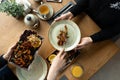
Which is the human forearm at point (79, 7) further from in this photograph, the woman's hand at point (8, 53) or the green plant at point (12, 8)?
the woman's hand at point (8, 53)

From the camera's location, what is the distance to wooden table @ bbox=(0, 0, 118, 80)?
4.29 feet

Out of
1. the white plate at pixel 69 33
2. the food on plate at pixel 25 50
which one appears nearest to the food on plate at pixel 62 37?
the white plate at pixel 69 33

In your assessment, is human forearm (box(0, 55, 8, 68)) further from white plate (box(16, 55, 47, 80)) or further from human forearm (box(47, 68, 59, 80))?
human forearm (box(47, 68, 59, 80))

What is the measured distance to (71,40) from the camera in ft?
4.34

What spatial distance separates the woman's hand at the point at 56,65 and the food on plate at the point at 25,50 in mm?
121

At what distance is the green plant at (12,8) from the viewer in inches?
50.9

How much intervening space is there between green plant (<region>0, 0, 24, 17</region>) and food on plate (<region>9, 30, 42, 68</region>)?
16 cm

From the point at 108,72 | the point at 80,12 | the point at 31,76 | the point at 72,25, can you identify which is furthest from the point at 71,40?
the point at 108,72

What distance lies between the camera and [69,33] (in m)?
1.34

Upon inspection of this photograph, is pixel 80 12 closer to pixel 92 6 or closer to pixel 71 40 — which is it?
pixel 92 6

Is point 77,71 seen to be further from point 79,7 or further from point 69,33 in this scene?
point 79,7

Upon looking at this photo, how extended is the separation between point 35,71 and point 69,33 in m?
0.30

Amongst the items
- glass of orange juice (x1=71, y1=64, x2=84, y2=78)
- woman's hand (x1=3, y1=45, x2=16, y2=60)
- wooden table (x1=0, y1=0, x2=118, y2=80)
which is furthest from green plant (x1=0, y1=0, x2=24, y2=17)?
glass of orange juice (x1=71, y1=64, x2=84, y2=78)

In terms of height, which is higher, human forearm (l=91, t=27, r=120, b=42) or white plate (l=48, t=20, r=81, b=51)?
white plate (l=48, t=20, r=81, b=51)
